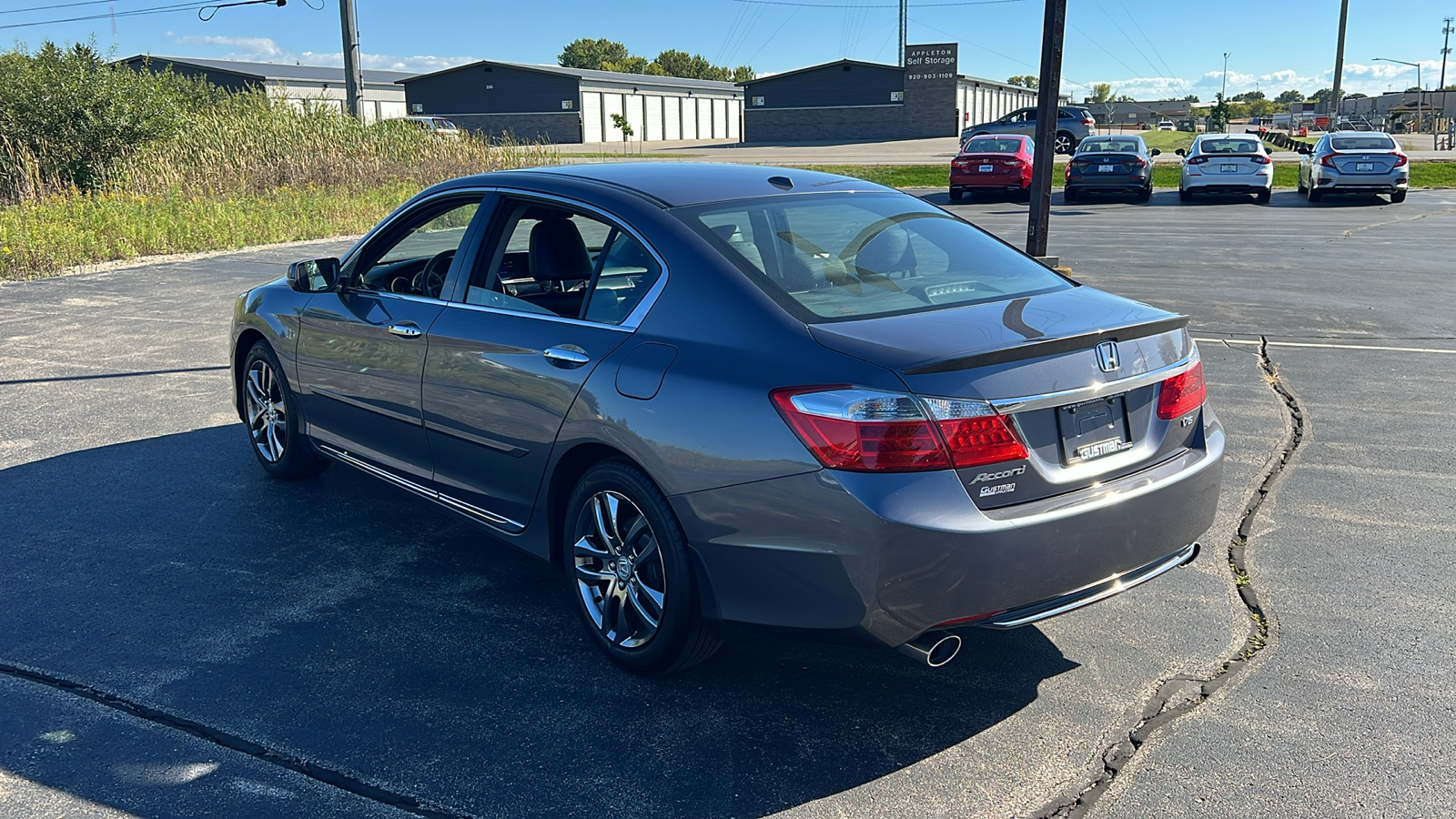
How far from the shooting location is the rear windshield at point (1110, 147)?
1030 inches

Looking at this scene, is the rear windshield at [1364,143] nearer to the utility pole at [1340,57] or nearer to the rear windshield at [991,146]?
the rear windshield at [991,146]

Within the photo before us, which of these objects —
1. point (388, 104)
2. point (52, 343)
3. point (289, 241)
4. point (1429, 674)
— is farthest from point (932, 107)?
point (1429, 674)

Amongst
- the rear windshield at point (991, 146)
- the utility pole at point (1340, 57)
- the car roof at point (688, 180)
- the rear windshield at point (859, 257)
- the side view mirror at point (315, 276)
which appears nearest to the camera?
the rear windshield at point (859, 257)

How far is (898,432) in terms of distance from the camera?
10.3 feet

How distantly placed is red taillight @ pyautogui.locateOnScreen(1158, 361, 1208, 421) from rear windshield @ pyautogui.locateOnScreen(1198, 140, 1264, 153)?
23794 mm

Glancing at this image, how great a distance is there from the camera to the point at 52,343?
1002cm

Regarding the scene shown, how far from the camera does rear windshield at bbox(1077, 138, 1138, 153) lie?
26156 mm

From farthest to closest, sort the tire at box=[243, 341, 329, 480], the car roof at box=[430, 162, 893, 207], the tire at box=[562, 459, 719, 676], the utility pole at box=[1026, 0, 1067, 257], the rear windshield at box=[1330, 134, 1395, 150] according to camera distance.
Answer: the rear windshield at box=[1330, 134, 1395, 150] → the utility pole at box=[1026, 0, 1067, 257] → the tire at box=[243, 341, 329, 480] → the car roof at box=[430, 162, 893, 207] → the tire at box=[562, 459, 719, 676]

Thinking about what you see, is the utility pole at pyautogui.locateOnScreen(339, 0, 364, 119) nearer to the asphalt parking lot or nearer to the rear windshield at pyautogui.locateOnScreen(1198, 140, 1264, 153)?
the rear windshield at pyautogui.locateOnScreen(1198, 140, 1264, 153)

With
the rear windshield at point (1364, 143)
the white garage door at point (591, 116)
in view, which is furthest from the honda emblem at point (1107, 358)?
the white garage door at point (591, 116)

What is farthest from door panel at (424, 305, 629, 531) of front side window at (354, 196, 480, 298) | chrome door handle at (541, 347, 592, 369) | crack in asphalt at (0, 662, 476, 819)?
crack in asphalt at (0, 662, 476, 819)

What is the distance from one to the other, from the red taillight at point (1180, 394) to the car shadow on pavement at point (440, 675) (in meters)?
0.96

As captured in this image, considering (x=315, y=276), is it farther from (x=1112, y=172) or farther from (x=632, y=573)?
(x=1112, y=172)

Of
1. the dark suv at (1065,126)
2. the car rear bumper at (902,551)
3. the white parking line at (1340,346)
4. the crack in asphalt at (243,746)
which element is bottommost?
the crack in asphalt at (243,746)
